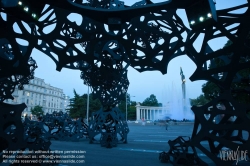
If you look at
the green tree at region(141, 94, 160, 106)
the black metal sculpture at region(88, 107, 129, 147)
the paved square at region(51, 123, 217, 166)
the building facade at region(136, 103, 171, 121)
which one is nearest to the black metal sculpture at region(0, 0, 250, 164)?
the paved square at region(51, 123, 217, 166)

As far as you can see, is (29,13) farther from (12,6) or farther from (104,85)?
(104,85)

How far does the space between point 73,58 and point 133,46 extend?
221 cm

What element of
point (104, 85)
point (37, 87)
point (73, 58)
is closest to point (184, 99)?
point (37, 87)

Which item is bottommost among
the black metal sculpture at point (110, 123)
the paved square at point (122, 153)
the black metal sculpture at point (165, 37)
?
the paved square at point (122, 153)

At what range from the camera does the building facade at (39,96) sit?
7669cm

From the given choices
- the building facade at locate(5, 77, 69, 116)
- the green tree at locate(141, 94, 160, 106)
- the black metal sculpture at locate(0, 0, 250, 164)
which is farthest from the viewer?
the green tree at locate(141, 94, 160, 106)

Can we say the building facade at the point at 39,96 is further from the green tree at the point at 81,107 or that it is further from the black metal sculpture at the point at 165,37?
the black metal sculpture at the point at 165,37

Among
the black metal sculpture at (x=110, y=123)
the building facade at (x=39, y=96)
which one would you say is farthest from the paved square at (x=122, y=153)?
the building facade at (x=39, y=96)

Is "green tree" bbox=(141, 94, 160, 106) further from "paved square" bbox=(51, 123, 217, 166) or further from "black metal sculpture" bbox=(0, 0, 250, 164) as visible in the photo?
"black metal sculpture" bbox=(0, 0, 250, 164)

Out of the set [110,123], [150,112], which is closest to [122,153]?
[110,123]

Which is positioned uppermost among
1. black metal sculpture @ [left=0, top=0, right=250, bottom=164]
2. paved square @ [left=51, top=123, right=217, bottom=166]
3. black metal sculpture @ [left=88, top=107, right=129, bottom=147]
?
black metal sculpture @ [left=0, top=0, right=250, bottom=164]

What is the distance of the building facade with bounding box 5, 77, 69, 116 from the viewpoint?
252ft

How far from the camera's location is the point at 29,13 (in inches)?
219

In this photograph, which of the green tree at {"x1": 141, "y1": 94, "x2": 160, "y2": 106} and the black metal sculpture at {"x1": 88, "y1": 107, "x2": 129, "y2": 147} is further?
the green tree at {"x1": 141, "y1": 94, "x2": 160, "y2": 106}
